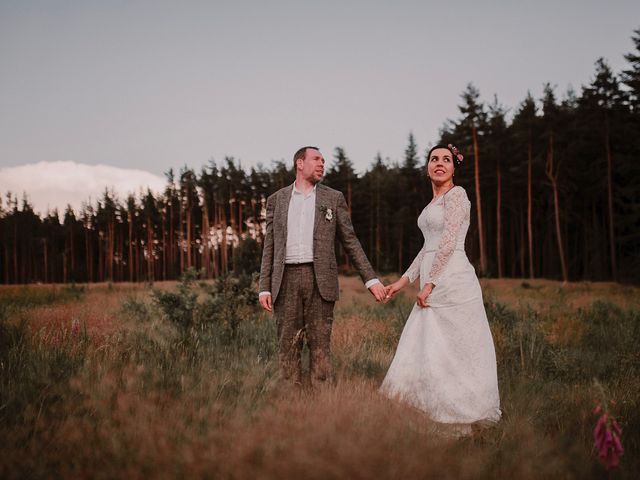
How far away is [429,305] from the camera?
438 cm

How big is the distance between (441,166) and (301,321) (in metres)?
1.92

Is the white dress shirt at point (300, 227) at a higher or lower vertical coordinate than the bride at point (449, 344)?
higher

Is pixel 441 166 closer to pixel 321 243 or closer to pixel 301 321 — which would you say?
pixel 321 243

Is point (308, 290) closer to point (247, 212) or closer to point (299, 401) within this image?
point (299, 401)

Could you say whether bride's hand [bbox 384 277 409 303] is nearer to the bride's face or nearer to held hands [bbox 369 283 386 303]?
held hands [bbox 369 283 386 303]

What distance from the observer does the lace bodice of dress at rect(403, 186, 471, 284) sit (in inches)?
168

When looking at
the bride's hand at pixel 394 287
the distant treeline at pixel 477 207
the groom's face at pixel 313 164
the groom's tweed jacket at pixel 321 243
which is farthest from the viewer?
the distant treeline at pixel 477 207

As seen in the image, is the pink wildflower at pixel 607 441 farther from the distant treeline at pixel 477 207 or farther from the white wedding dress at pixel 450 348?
the distant treeline at pixel 477 207

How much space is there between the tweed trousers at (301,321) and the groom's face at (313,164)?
0.83 m

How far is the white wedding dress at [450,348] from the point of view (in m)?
4.13

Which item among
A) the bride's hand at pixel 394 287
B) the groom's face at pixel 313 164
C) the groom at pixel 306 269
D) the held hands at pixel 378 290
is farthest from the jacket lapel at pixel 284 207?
the bride's hand at pixel 394 287

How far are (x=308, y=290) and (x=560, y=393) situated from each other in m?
3.41

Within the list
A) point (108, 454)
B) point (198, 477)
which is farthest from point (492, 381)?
point (108, 454)

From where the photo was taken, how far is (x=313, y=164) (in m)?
4.58
